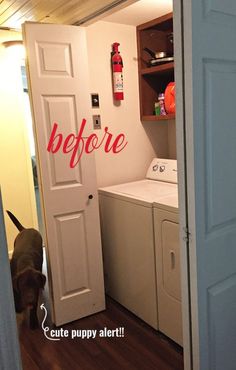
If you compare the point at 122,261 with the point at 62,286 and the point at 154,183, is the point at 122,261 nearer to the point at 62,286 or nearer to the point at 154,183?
the point at 62,286

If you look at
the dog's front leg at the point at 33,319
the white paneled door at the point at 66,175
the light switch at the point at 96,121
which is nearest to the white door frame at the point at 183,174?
the white paneled door at the point at 66,175

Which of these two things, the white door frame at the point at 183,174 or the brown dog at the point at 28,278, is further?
the brown dog at the point at 28,278

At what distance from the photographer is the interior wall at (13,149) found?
339 centimetres

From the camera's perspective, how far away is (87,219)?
2420 mm

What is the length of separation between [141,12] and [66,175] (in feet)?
4.37

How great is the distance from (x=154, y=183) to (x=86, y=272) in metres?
0.91

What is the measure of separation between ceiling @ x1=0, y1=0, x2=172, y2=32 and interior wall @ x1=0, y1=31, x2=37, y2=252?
124 cm

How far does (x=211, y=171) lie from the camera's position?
1243 mm

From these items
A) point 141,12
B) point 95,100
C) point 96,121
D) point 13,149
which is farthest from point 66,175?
point 13,149

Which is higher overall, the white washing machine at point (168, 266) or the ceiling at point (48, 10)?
the ceiling at point (48, 10)

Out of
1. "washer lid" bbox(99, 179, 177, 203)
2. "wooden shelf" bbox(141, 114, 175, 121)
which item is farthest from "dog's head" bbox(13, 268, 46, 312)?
"wooden shelf" bbox(141, 114, 175, 121)

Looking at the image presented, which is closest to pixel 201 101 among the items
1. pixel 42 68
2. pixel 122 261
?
pixel 42 68

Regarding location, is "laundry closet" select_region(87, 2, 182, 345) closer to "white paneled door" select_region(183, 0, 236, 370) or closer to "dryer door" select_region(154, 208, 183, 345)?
"dryer door" select_region(154, 208, 183, 345)

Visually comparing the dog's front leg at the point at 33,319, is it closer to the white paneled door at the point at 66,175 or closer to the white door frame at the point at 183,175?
the white paneled door at the point at 66,175
